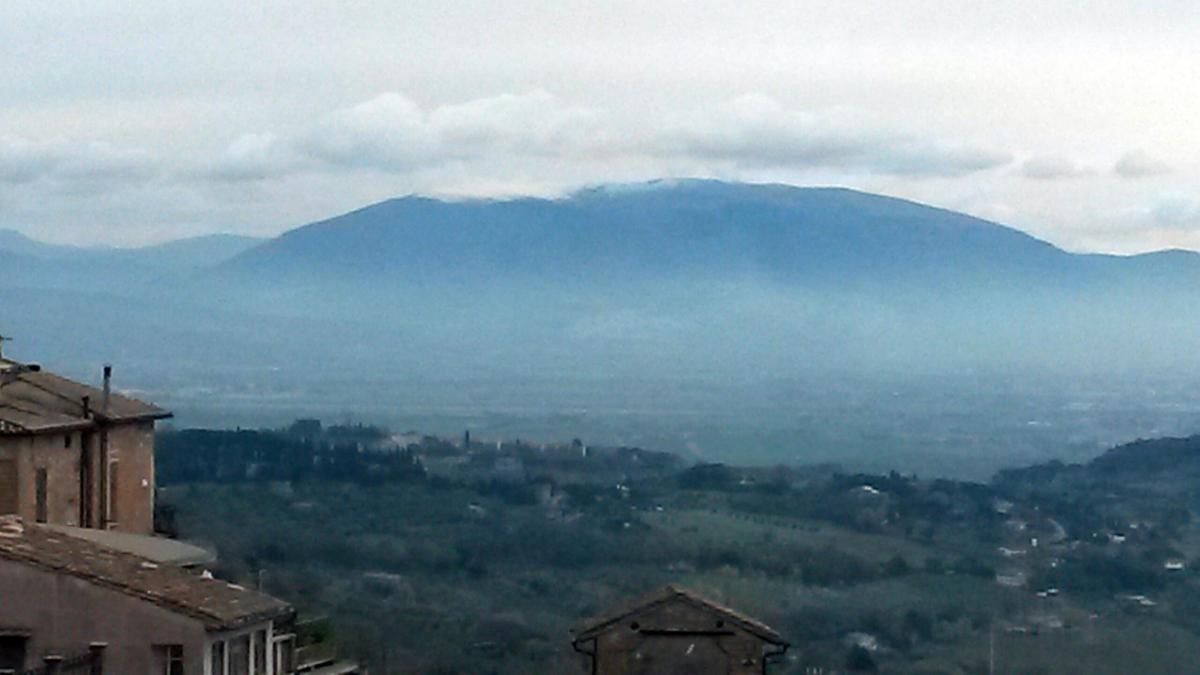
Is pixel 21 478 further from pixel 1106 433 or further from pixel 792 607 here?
pixel 1106 433

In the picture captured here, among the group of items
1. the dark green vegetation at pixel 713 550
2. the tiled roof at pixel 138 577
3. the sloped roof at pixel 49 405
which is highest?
the sloped roof at pixel 49 405

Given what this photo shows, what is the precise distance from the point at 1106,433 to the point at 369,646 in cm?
13863

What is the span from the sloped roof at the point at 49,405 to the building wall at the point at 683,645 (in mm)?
8142

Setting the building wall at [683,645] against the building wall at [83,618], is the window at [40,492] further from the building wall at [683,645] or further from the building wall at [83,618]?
the building wall at [83,618]

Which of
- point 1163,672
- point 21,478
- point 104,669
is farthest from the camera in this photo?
point 1163,672

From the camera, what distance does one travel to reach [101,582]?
69.7 ft

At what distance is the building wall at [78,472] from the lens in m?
31.0

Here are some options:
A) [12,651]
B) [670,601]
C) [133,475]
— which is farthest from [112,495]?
[12,651]

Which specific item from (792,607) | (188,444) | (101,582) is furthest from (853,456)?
(101,582)

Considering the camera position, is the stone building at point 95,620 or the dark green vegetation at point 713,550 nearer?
the stone building at point 95,620

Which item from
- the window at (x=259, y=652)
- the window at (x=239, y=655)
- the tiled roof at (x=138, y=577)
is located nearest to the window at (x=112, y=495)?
the tiled roof at (x=138, y=577)

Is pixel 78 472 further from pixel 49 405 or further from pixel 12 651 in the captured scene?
pixel 12 651

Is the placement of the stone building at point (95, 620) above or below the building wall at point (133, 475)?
below

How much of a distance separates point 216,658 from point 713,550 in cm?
6037
